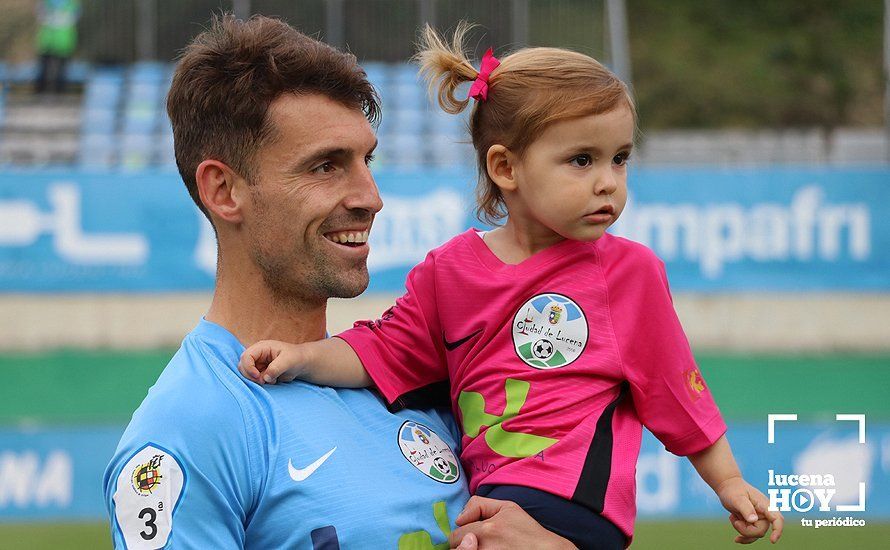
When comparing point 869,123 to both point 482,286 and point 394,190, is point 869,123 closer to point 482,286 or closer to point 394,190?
point 394,190

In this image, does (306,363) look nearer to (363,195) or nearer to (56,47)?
(363,195)

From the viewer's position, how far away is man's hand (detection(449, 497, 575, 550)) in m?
2.42

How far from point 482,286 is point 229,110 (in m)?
0.68

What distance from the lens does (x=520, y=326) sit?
8.82ft

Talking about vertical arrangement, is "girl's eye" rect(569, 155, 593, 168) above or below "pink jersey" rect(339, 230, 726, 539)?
above

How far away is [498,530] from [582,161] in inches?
33.1

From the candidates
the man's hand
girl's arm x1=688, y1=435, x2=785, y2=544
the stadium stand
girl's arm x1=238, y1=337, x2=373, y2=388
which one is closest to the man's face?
girl's arm x1=238, y1=337, x2=373, y2=388

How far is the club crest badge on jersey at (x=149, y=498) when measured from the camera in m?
2.19

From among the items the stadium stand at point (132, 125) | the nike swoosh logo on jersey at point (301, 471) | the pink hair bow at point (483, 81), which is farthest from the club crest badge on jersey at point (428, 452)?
the stadium stand at point (132, 125)

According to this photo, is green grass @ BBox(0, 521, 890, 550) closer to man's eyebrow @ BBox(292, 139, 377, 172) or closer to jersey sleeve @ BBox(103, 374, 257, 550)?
man's eyebrow @ BBox(292, 139, 377, 172)

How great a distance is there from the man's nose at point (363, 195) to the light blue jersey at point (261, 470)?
1.30 feet

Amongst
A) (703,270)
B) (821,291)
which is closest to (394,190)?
(703,270)

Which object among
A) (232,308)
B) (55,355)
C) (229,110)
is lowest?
(55,355)

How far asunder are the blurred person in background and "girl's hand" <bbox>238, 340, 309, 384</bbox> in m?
14.3
